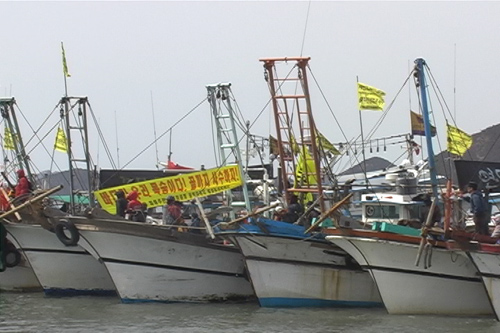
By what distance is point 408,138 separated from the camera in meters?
28.7

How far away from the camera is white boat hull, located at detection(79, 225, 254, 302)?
20609mm

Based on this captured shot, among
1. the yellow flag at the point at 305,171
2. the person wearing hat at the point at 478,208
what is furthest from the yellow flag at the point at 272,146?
the person wearing hat at the point at 478,208

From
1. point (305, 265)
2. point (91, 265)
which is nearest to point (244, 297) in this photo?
point (305, 265)

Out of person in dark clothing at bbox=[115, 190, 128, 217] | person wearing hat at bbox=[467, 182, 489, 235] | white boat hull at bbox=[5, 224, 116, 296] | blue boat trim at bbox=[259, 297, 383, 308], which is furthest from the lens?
white boat hull at bbox=[5, 224, 116, 296]

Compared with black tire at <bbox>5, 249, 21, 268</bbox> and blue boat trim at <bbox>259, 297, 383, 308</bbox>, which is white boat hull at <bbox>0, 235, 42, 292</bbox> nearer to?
black tire at <bbox>5, 249, 21, 268</bbox>

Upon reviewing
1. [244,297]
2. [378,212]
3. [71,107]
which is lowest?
[244,297]

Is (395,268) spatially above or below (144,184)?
below

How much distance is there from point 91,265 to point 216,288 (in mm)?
3239

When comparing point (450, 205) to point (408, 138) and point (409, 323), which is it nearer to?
point (409, 323)

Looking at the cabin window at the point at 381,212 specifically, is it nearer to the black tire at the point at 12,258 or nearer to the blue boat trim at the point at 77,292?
the blue boat trim at the point at 77,292

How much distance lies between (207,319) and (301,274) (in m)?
2.08

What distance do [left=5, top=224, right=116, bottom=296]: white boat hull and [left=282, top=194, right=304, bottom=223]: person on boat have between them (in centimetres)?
456

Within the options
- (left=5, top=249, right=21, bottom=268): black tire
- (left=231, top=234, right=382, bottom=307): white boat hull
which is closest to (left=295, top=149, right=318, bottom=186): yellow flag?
(left=231, top=234, right=382, bottom=307): white boat hull

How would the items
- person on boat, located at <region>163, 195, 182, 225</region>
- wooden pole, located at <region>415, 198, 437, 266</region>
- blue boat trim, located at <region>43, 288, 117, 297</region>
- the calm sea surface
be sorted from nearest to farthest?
1. wooden pole, located at <region>415, 198, 437, 266</region>
2. the calm sea surface
3. person on boat, located at <region>163, 195, 182, 225</region>
4. blue boat trim, located at <region>43, 288, 117, 297</region>
